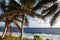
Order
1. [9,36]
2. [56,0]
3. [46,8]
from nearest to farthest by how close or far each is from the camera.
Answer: [56,0] < [46,8] < [9,36]

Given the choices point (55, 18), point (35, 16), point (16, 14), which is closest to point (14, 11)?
point (16, 14)

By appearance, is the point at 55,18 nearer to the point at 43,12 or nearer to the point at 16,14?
the point at 43,12

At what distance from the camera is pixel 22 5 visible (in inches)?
822

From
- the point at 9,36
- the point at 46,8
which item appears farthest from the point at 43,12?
the point at 9,36

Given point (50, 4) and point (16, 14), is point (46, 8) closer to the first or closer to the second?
point (50, 4)

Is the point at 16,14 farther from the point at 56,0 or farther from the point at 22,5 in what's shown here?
the point at 56,0

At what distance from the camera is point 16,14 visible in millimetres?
21109

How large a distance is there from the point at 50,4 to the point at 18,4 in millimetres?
3063

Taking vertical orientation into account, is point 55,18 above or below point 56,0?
below

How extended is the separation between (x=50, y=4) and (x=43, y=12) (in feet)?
3.30

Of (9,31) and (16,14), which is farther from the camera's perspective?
(9,31)

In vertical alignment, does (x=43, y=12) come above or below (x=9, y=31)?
above

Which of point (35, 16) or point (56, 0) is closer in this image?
point (56, 0)

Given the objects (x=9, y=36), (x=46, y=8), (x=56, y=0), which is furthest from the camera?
(x=9, y=36)
